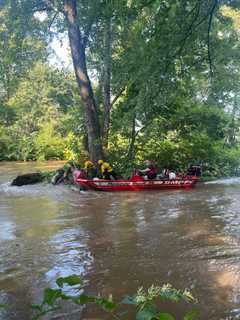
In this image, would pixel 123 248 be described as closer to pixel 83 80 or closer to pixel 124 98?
pixel 83 80

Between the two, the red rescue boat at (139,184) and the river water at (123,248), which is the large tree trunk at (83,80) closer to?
the red rescue boat at (139,184)

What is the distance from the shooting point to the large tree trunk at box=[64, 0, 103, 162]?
17172 millimetres

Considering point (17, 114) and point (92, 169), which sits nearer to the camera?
point (92, 169)

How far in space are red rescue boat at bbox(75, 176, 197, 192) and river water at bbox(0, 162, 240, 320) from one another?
1.95m

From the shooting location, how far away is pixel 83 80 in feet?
57.2

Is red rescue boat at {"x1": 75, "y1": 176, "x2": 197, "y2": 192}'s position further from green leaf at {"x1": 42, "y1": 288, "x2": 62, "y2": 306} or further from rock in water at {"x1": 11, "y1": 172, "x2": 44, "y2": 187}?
green leaf at {"x1": 42, "y1": 288, "x2": 62, "y2": 306}

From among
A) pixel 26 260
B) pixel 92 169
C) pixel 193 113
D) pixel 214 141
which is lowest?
pixel 26 260

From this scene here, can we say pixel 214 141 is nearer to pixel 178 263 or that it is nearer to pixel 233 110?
pixel 233 110

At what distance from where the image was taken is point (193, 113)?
18359 millimetres

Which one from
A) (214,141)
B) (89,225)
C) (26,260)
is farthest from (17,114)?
(26,260)

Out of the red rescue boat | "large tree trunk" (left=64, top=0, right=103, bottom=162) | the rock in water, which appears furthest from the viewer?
the rock in water

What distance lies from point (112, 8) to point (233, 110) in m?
14.8

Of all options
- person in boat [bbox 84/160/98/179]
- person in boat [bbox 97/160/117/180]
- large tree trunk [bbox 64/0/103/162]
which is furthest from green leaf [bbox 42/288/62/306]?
large tree trunk [bbox 64/0/103/162]

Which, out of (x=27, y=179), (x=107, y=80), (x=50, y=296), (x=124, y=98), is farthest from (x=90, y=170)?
(x=50, y=296)
